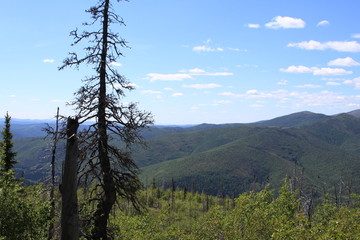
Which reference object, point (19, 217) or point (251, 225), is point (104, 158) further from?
point (251, 225)

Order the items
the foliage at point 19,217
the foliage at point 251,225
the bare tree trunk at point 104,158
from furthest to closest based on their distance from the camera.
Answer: the foliage at point 251,225 → the bare tree trunk at point 104,158 → the foliage at point 19,217

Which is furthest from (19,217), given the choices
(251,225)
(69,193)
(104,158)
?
(251,225)

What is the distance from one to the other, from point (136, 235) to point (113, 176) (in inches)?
376

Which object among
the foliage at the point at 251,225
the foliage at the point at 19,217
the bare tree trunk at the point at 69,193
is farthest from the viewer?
the foliage at the point at 251,225

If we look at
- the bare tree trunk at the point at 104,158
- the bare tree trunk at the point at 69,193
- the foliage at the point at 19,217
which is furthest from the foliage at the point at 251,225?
the bare tree trunk at the point at 69,193

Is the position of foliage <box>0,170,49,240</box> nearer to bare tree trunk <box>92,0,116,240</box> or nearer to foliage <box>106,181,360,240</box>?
bare tree trunk <box>92,0,116,240</box>

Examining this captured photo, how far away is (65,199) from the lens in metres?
8.20

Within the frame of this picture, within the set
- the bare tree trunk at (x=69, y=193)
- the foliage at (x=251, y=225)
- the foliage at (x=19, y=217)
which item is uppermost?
the bare tree trunk at (x=69, y=193)

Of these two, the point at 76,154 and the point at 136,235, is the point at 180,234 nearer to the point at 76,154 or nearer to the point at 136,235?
the point at 136,235

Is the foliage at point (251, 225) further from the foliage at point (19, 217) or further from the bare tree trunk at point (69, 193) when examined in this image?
the bare tree trunk at point (69, 193)

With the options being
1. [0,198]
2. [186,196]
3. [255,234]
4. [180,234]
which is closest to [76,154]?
[0,198]

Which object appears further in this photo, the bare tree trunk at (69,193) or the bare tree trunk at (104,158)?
the bare tree trunk at (104,158)

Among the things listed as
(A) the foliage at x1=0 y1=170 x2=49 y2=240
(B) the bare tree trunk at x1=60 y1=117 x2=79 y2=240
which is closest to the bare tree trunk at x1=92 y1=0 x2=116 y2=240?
(A) the foliage at x1=0 y1=170 x2=49 y2=240

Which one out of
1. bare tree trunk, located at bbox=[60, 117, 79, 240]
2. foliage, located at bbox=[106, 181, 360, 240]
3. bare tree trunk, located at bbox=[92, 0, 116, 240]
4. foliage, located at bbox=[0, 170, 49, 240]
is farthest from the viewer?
foliage, located at bbox=[106, 181, 360, 240]
